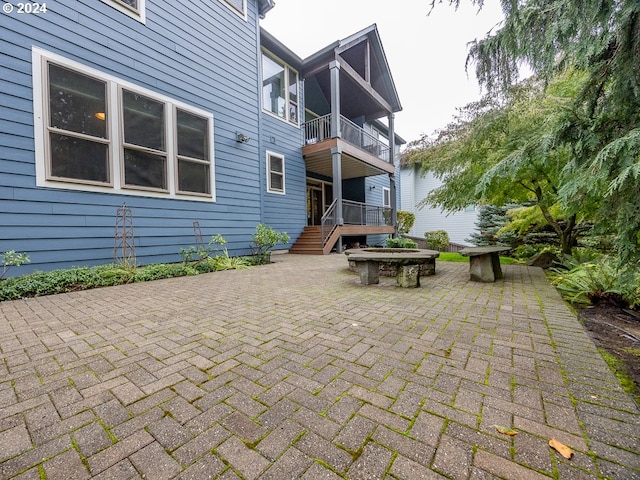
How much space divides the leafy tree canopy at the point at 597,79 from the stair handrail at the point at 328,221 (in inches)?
275

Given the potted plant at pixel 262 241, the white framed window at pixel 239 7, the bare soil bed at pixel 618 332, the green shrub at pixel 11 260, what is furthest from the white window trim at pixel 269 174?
the bare soil bed at pixel 618 332

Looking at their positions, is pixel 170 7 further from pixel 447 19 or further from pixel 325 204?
pixel 325 204

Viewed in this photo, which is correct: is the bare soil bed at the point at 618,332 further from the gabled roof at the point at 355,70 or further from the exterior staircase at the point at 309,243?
the gabled roof at the point at 355,70

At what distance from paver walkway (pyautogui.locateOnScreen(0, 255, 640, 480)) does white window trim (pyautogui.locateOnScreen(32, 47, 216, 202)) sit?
8.59 ft

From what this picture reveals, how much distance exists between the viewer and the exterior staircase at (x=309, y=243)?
30.8 feet

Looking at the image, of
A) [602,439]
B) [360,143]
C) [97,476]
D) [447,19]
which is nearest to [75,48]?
[447,19]

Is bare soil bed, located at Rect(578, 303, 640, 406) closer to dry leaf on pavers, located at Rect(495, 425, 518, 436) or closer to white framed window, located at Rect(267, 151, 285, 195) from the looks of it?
dry leaf on pavers, located at Rect(495, 425, 518, 436)

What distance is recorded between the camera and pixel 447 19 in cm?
246

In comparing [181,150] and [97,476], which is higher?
[181,150]

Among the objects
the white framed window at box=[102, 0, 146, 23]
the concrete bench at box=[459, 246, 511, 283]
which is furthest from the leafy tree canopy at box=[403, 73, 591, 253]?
the white framed window at box=[102, 0, 146, 23]

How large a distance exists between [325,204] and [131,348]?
11836 millimetres

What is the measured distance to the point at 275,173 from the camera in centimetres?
930

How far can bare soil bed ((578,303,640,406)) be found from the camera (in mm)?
1882

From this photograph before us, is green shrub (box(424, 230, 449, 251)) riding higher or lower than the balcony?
lower
